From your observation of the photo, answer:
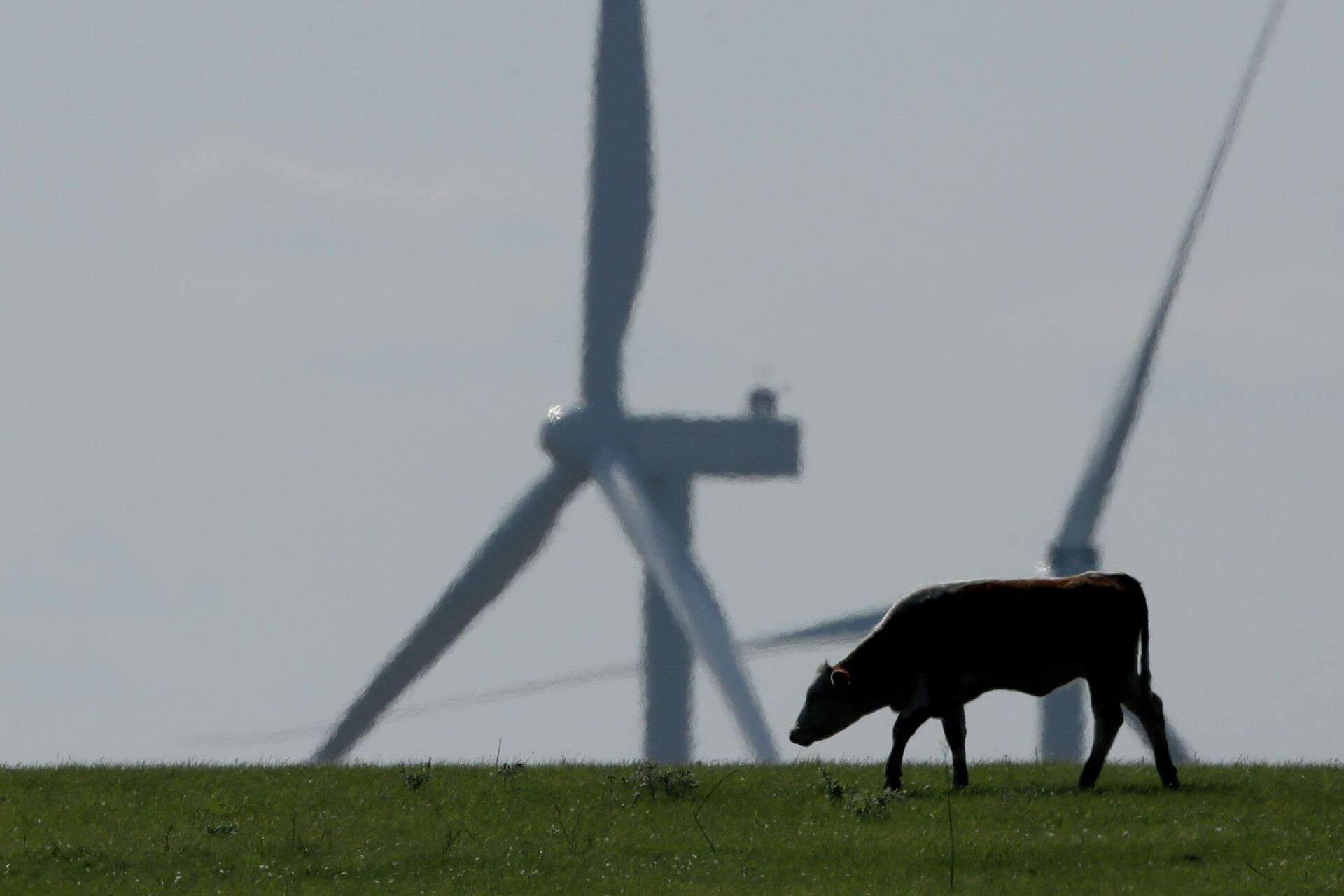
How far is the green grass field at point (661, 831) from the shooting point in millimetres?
18734

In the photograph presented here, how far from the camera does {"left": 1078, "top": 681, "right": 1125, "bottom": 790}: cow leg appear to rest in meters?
22.8

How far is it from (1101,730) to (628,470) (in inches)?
1757

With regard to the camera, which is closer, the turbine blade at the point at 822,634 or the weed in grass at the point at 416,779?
the weed in grass at the point at 416,779

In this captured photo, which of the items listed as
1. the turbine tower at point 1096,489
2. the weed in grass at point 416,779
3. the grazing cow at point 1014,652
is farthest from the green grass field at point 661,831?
the turbine tower at point 1096,489

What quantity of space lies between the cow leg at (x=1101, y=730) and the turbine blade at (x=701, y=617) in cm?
3514

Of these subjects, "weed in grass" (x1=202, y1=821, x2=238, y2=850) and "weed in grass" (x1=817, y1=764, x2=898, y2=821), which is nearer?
"weed in grass" (x1=202, y1=821, x2=238, y2=850)

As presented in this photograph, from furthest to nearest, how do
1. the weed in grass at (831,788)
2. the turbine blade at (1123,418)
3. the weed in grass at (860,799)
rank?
1. the turbine blade at (1123,418)
2. the weed in grass at (831,788)
3. the weed in grass at (860,799)

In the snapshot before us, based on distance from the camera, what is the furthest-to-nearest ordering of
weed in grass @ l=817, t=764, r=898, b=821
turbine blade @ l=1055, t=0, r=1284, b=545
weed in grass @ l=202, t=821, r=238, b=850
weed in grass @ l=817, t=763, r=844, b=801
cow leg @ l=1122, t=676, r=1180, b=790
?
turbine blade @ l=1055, t=0, r=1284, b=545 < cow leg @ l=1122, t=676, r=1180, b=790 < weed in grass @ l=817, t=763, r=844, b=801 < weed in grass @ l=817, t=764, r=898, b=821 < weed in grass @ l=202, t=821, r=238, b=850

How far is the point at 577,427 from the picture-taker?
Result: 68.1m

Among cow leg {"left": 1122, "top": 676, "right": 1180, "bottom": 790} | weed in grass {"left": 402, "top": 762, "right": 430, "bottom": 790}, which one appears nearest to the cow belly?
cow leg {"left": 1122, "top": 676, "right": 1180, "bottom": 790}

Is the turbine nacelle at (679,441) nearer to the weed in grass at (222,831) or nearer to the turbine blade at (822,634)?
the turbine blade at (822,634)

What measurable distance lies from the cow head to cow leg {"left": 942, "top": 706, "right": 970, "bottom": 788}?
83cm

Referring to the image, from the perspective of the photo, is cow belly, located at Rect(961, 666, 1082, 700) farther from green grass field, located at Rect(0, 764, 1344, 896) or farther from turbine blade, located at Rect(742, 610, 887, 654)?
turbine blade, located at Rect(742, 610, 887, 654)

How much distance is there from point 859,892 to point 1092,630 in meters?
5.47
